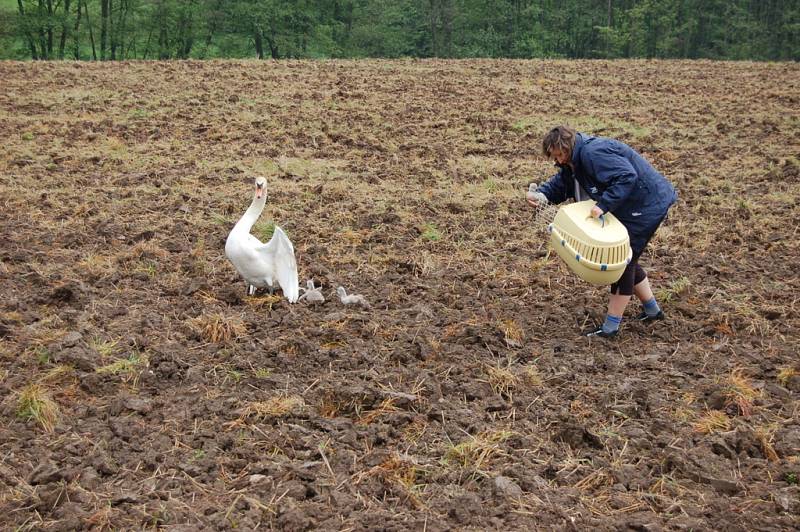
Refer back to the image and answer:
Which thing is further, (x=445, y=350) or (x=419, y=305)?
(x=419, y=305)

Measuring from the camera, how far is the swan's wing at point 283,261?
17.9 ft

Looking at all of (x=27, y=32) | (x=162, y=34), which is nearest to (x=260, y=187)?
(x=27, y=32)

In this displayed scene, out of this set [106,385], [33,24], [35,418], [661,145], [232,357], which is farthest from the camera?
[33,24]

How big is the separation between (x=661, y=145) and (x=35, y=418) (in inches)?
389

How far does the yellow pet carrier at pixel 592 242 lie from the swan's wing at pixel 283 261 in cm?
187

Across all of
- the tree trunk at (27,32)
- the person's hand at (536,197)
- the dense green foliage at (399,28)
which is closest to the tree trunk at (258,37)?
the dense green foliage at (399,28)

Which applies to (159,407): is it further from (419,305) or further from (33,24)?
(33,24)

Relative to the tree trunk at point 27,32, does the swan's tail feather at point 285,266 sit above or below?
above

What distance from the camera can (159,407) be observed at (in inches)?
171

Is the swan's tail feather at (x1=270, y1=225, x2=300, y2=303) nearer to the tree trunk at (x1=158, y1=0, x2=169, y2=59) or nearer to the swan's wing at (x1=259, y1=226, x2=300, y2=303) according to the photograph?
the swan's wing at (x1=259, y1=226, x2=300, y2=303)

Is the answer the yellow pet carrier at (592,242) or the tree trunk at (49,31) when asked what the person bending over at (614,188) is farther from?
the tree trunk at (49,31)

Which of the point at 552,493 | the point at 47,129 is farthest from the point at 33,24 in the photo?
the point at 552,493

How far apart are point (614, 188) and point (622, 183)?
0.06 m

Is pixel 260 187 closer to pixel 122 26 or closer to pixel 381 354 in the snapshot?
pixel 381 354
